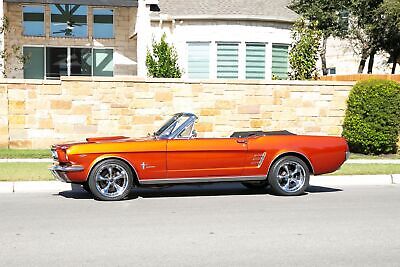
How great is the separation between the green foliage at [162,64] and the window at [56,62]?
5.11 meters

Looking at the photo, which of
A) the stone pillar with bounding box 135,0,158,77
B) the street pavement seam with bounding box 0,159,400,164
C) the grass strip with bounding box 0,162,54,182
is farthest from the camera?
the stone pillar with bounding box 135,0,158,77

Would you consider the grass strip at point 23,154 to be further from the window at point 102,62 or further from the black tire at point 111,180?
the window at point 102,62

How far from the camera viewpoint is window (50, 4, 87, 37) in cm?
2527

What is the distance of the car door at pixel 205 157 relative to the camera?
35.3 feet

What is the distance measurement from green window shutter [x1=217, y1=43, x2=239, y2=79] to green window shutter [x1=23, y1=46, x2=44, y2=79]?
7.08 metres

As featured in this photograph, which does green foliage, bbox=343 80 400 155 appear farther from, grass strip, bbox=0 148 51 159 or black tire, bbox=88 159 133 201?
black tire, bbox=88 159 133 201

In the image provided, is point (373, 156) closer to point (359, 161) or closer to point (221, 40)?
point (359, 161)

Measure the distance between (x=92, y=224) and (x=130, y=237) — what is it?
3.46 feet

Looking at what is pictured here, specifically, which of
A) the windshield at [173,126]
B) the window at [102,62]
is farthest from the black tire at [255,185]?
the window at [102,62]

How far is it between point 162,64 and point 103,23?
Result: 217 inches

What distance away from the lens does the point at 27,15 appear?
24.9 metres

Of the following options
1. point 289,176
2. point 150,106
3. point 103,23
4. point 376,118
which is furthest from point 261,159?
point 103,23

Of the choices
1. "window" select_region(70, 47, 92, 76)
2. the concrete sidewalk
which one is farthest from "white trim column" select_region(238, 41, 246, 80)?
the concrete sidewalk

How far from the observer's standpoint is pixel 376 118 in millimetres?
18125
